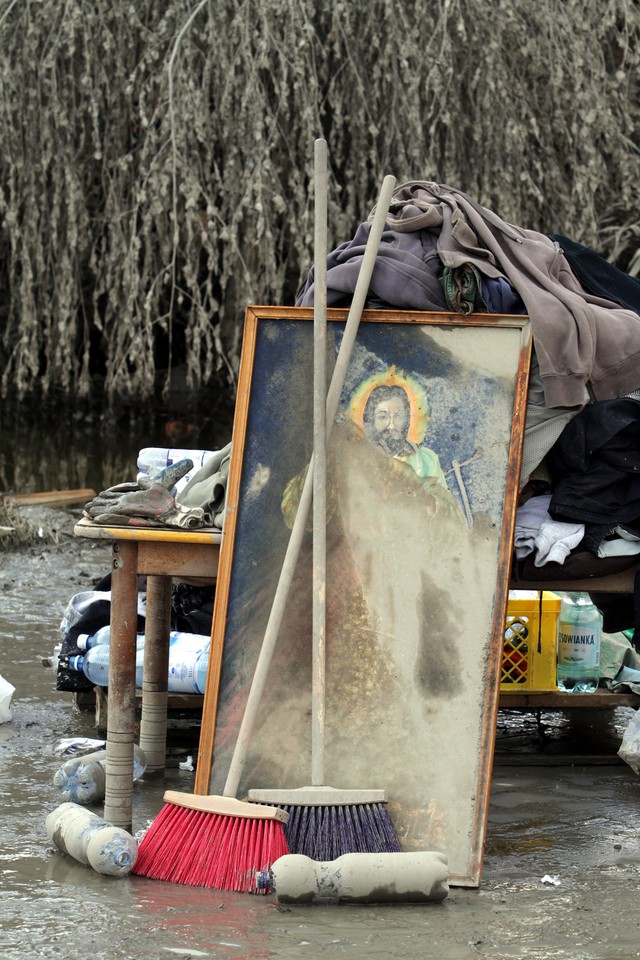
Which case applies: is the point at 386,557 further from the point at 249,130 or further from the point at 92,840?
the point at 249,130

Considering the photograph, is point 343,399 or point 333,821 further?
point 343,399

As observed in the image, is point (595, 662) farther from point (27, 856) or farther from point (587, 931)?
point (27, 856)

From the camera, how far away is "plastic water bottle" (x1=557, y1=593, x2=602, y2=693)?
15.8 ft

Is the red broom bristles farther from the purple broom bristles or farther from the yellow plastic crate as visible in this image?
the yellow plastic crate

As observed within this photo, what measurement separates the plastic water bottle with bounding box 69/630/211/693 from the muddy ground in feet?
0.75

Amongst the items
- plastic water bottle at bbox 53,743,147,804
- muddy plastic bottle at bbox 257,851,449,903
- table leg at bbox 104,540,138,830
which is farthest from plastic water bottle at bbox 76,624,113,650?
muddy plastic bottle at bbox 257,851,449,903

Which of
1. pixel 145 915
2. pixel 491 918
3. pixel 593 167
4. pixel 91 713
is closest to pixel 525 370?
pixel 491 918

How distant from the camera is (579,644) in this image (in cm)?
485

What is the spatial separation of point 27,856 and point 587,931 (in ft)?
4.67

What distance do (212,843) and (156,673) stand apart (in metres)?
1.19

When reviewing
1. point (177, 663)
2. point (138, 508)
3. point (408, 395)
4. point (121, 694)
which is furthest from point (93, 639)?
point (408, 395)

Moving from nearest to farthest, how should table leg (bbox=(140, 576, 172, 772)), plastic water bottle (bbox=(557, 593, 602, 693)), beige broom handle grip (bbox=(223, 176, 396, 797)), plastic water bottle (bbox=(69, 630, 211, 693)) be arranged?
beige broom handle grip (bbox=(223, 176, 396, 797))
table leg (bbox=(140, 576, 172, 772))
plastic water bottle (bbox=(69, 630, 211, 693))
plastic water bottle (bbox=(557, 593, 602, 693))

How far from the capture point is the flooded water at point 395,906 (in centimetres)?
277

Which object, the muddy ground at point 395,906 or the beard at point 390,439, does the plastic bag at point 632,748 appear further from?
the beard at point 390,439
